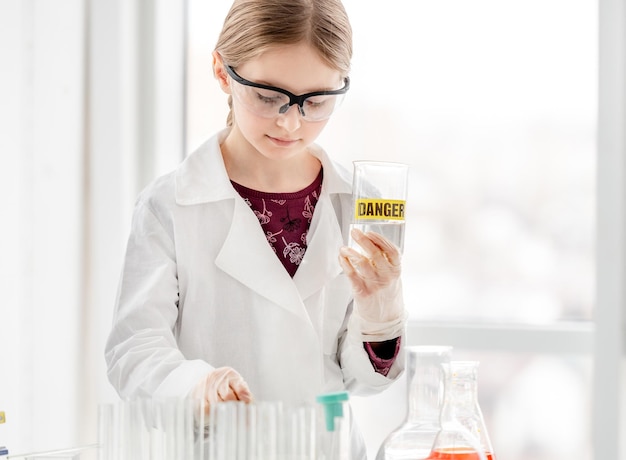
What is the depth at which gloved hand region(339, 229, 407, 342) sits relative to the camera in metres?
1.30

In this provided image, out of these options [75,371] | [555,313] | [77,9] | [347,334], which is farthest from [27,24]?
[555,313]

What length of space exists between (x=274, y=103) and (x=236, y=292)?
398 mm

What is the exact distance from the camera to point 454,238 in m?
2.31

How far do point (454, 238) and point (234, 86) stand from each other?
1081 millimetres

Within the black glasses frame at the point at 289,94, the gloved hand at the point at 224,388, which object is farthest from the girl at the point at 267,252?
the gloved hand at the point at 224,388

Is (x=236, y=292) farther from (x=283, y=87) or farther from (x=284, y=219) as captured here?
(x=283, y=87)

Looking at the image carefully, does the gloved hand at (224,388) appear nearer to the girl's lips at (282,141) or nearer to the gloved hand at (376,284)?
the gloved hand at (376,284)

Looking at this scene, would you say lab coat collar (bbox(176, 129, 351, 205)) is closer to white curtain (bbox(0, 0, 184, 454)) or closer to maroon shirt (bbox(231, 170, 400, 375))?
maroon shirt (bbox(231, 170, 400, 375))

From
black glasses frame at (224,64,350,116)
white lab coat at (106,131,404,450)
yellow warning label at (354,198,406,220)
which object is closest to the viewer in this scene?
yellow warning label at (354,198,406,220)

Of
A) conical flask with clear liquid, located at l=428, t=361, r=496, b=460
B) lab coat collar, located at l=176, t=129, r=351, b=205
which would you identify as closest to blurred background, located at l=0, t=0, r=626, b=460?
lab coat collar, located at l=176, t=129, r=351, b=205

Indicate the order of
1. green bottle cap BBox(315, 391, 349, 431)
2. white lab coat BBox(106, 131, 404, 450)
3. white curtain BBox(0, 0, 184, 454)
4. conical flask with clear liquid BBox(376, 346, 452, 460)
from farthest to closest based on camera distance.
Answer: white curtain BBox(0, 0, 184, 454) < white lab coat BBox(106, 131, 404, 450) < conical flask with clear liquid BBox(376, 346, 452, 460) < green bottle cap BBox(315, 391, 349, 431)

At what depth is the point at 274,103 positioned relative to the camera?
1.39 m

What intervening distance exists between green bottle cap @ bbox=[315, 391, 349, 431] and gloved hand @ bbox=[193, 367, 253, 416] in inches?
6.6

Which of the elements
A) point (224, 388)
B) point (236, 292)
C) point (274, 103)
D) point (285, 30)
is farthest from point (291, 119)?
point (224, 388)
